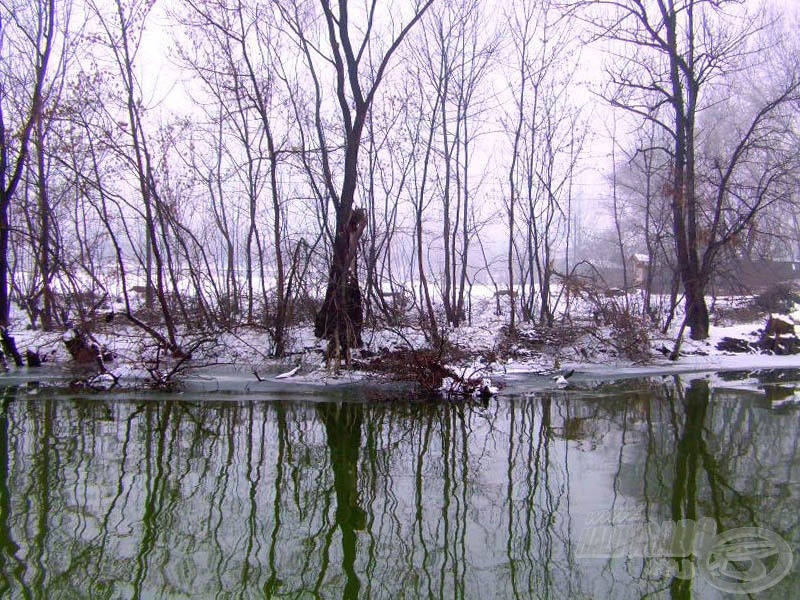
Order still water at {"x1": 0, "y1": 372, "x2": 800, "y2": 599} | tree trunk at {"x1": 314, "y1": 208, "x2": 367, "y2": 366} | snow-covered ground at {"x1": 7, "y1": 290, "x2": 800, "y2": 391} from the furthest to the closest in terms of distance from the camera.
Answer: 1. tree trunk at {"x1": 314, "y1": 208, "x2": 367, "y2": 366}
2. snow-covered ground at {"x1": 7, "y1": 290, "x2": 800, "y2": 391}
3. still water at {"x1": 0, "y1": 372, "x2": 800, "y2": 599}

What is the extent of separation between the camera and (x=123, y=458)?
21.0 ft

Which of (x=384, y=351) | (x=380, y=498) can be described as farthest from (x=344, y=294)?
(x=380, y=498)

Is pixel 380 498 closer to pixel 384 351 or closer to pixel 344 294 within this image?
pixel 384 351

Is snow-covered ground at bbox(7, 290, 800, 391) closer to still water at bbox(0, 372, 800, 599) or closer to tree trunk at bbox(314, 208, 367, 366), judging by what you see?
tree trunk at bbox(314, 208, 367, 366)

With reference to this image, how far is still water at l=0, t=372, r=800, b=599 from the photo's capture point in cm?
380

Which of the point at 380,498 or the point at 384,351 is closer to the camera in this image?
the point at 380,498

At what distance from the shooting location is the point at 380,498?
5227mm

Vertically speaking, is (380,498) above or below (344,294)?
below

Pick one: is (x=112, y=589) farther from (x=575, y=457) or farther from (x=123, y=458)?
(x=575, y=457)

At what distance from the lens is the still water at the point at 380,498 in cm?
380

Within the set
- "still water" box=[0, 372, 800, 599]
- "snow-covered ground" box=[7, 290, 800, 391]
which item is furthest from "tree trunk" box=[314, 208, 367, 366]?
"still water" box=[0, 372, 800, 599]

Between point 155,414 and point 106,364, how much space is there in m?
4.31

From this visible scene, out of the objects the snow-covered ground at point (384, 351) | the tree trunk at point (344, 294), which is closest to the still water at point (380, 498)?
the snow-covered ground at point (384, 351)

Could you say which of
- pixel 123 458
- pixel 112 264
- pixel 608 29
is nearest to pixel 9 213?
pixel 112 264
